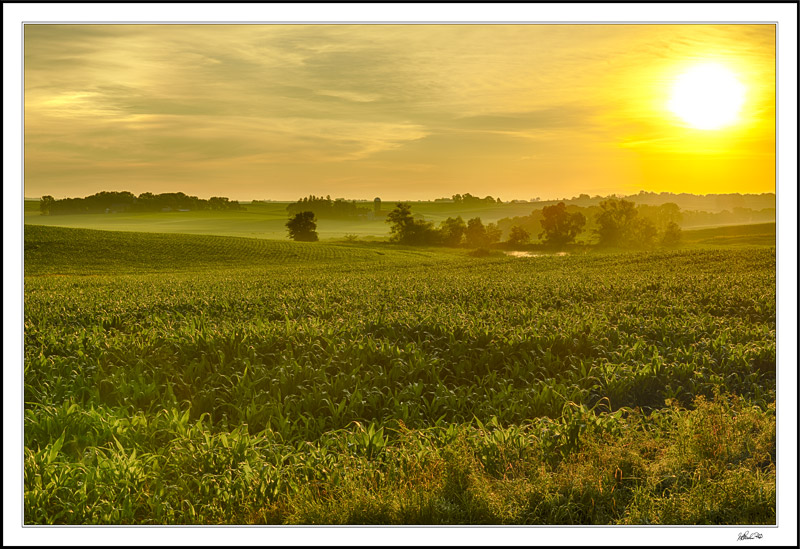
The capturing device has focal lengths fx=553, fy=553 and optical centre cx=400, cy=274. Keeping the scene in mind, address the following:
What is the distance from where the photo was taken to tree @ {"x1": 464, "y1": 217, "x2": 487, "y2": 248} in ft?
248

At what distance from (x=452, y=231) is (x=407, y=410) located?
72.6 meters

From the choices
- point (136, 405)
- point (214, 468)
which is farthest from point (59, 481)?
point (136, 405)

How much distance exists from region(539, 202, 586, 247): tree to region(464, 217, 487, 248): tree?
9900mm

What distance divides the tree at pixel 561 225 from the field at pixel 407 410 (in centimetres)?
6499

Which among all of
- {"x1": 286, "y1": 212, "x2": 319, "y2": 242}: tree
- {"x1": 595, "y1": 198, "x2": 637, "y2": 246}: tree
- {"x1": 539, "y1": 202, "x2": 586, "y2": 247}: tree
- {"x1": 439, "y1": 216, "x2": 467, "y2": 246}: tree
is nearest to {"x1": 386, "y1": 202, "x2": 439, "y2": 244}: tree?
{"x1": 439, "y1": 216, "x2": 467, "y2": 246}: tree

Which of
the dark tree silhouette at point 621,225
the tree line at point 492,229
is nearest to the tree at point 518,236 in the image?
the tree line at point 492,229

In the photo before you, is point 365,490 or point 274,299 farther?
point 274,299

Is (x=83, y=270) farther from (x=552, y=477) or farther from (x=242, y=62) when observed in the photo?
(x=552, y=477)

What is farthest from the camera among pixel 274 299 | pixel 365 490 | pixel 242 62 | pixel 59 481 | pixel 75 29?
pixel 274 299

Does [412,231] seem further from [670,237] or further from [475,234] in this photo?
[670,237]

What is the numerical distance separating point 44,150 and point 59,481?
550 cm

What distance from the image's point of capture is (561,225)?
262 feet

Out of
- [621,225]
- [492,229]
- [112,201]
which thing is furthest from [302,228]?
[112,201]

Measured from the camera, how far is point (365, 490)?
17.7 ft
